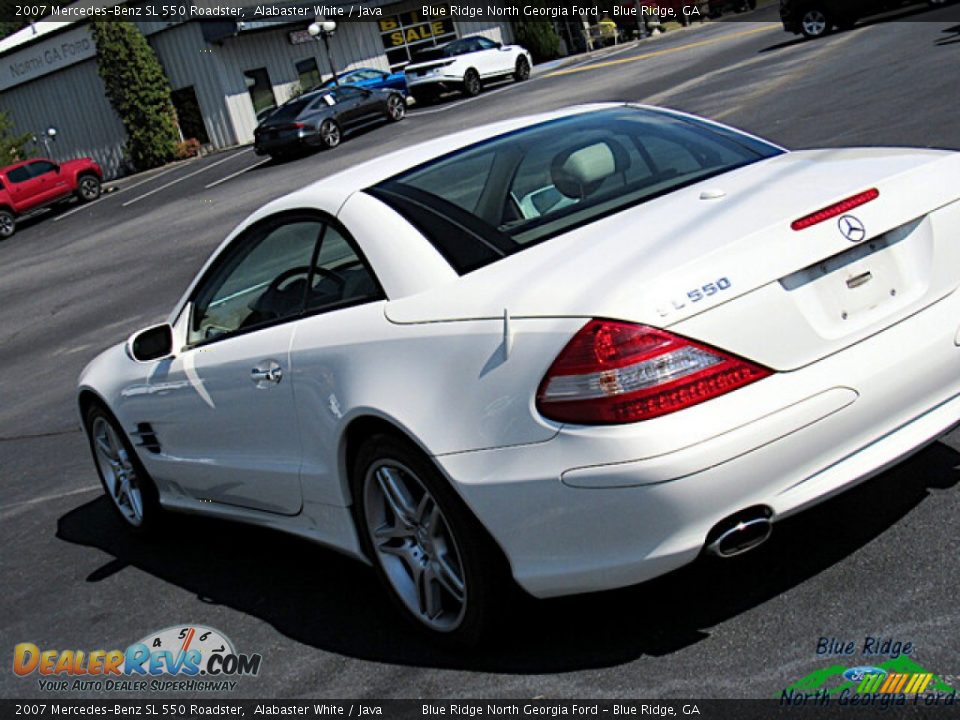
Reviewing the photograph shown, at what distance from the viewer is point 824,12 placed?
1132 inches

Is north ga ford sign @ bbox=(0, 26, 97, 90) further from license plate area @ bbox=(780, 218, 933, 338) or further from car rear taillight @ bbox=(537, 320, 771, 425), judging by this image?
car rear taillight @ bbox=(537, 320, 771, 425)

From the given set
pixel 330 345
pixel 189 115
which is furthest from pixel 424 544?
pixel 189 115

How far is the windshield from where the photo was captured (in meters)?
4.09

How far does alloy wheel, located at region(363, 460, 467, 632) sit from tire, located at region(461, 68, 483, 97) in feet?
111

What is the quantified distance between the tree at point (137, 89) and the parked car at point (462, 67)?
28.5 ft

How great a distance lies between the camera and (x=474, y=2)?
50.6 m

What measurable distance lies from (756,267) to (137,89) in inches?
1567

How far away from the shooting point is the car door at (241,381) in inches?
178

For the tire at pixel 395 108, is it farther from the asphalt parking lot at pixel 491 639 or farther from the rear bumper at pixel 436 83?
the asphalt parking lot at pixel 491 639

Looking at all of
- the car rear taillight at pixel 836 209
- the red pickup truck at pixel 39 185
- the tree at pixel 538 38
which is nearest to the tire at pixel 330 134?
the red pickup truck at pixel 39 185

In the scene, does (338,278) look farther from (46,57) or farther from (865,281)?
(46,57)

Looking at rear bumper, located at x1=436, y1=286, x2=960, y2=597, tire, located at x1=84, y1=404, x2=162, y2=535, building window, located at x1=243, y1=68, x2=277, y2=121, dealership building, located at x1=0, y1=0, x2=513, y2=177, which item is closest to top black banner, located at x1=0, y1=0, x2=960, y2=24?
dealership building, located at x1=0, y1=0, x2=513, y2=177

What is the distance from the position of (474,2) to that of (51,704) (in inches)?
1914

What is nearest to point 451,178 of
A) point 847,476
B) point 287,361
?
point 287,361
